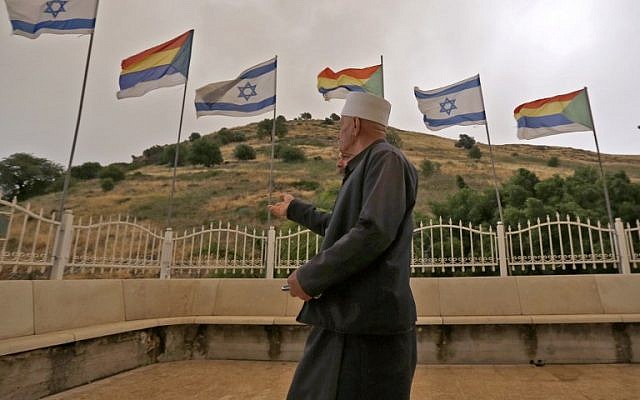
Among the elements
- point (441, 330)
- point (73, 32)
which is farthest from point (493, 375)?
point (73, 32)

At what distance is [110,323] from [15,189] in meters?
42.1

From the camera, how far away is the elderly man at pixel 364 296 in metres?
1.02

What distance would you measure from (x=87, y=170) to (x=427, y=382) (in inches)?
2070

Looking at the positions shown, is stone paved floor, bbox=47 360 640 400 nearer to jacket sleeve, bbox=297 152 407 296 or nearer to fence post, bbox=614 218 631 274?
fence post, bbox=614 218 631 274

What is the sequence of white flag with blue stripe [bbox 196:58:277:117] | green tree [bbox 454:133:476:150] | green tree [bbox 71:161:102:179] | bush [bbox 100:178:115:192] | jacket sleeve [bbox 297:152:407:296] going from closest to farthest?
jacket sleeve [bbox 297:152:407:296]
white flag with blue stripe [bbox 196:58:277:117]
bush [bbox 100:178:115:192]
green tree [bbox 71:161:102:179]
green tree [bbox 454:133:476:150]

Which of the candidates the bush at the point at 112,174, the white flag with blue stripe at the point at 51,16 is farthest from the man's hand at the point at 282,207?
the bush at the point at 112,174

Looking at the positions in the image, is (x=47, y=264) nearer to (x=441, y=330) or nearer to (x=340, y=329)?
(x=340, y=329)

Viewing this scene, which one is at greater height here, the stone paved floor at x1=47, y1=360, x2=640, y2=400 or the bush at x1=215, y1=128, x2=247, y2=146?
the bush at x1=215, y1=128, x2=247, y2=146

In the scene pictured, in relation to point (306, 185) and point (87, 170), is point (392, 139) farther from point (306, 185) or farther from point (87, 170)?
point (87, 170)

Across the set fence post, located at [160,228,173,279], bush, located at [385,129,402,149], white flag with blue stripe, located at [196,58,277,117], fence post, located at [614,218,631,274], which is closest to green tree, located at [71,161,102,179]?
bush, located at [385,129,402,149]

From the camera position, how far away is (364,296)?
1.05 m

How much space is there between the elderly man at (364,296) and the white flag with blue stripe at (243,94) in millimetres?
6395

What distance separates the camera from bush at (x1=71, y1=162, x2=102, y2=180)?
145 feet

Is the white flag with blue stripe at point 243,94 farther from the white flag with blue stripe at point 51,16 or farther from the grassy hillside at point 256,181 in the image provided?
the grassy hillside at point 256,181
